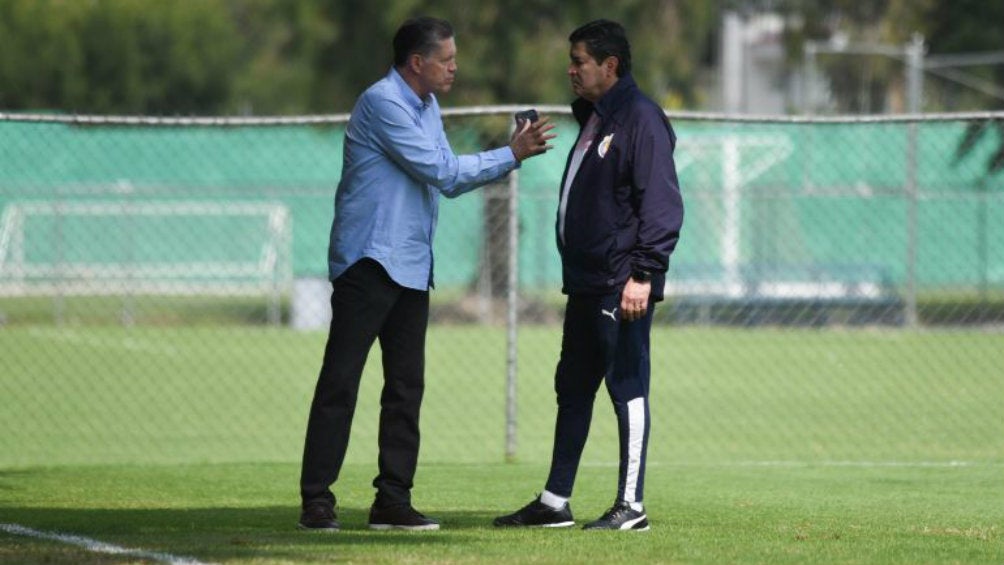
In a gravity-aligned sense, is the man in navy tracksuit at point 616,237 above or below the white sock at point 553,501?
above

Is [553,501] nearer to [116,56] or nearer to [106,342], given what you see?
[106,342]

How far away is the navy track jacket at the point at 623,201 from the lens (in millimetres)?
6910

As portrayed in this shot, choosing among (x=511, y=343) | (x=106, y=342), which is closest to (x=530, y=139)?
(x=511, y=343)

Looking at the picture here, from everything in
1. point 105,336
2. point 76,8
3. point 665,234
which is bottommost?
point 105,336

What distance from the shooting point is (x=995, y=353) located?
18.1 m

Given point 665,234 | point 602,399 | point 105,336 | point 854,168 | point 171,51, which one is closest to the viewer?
point 665,234

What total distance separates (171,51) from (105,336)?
30.4 m

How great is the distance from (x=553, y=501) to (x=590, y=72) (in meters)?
1.80

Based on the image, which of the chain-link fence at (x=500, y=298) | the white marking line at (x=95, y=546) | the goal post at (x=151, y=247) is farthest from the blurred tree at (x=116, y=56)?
the white marking line at (x=95, y=546)

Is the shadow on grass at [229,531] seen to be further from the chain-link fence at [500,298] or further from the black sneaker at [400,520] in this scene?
the chain-link fence at [500,298]

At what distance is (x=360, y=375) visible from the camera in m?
7.18

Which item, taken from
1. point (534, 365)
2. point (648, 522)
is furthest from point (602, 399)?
point (648, 522)

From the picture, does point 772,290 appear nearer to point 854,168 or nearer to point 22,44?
point 854,168

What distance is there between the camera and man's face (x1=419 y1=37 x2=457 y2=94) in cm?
713
